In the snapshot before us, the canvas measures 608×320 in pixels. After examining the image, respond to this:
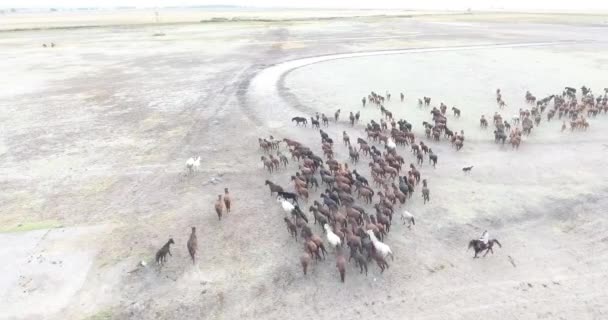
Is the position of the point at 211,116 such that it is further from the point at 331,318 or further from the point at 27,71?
the point at 27,71

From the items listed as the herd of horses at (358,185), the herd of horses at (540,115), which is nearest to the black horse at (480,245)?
the herd of horses at (358,185)

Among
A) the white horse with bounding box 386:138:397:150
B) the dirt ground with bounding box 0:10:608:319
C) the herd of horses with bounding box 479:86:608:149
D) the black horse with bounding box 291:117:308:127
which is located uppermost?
the herd of horses with bounding box 479:86:608:149

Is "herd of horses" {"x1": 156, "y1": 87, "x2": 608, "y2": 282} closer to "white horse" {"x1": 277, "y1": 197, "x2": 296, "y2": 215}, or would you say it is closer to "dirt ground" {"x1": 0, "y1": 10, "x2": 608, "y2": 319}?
"white horse" {"x1": 277, "y1": 197, "x2": 296, "y2": 215}

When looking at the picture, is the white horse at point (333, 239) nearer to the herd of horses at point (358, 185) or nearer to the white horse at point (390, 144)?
the herd of horses at point (358, 185)

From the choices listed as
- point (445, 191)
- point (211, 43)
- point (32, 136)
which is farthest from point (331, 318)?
point (211, 43)

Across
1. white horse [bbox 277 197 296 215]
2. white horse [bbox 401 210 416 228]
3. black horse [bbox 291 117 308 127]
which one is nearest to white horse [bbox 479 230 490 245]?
white horse [bbox 401 210 416 228]

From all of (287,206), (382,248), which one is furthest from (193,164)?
(382,248)
